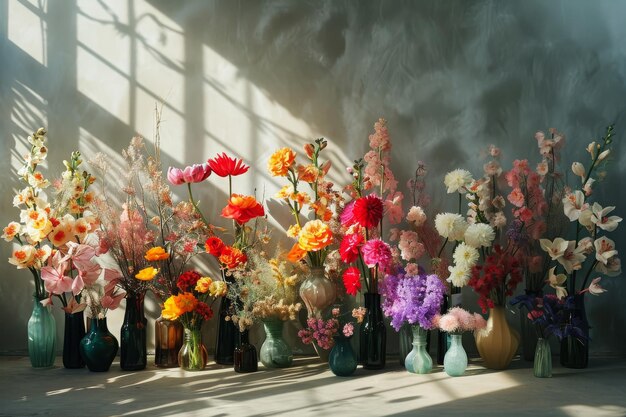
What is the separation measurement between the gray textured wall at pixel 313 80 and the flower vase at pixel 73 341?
1.21ft

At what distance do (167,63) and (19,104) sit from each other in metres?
0.88

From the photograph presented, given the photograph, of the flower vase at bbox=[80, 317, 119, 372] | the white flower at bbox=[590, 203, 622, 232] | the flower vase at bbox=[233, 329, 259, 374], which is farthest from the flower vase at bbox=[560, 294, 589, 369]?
the flower vase at bbox=[80, 317, 119, 372]

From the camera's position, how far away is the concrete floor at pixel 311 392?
3.27 m

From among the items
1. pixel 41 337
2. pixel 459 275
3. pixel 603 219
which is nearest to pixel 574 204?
pixel 603 219

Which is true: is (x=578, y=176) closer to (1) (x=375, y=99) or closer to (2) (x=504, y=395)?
(1) (x=375, y=99)

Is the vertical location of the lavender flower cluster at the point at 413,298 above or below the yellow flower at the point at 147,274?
below

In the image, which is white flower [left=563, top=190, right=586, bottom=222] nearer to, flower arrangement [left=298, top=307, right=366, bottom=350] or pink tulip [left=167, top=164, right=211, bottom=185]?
flower arrangement [left=298, top=307, right=366, bottom=350]

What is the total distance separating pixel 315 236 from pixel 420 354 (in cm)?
75

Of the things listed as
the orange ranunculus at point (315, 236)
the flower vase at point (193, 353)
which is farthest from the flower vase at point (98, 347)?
the orange ranunculus at point (315, 236)

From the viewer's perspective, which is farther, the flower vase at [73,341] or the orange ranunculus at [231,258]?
the flower vase at [73,341]

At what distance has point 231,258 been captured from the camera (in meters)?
4.04

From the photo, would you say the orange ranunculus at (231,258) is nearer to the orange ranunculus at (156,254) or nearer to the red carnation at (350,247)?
the orange ranunculus at (156,254)

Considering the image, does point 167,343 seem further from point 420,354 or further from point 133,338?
point 420,354

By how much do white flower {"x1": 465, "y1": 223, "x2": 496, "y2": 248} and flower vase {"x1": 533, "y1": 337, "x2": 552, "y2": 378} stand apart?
52cm
